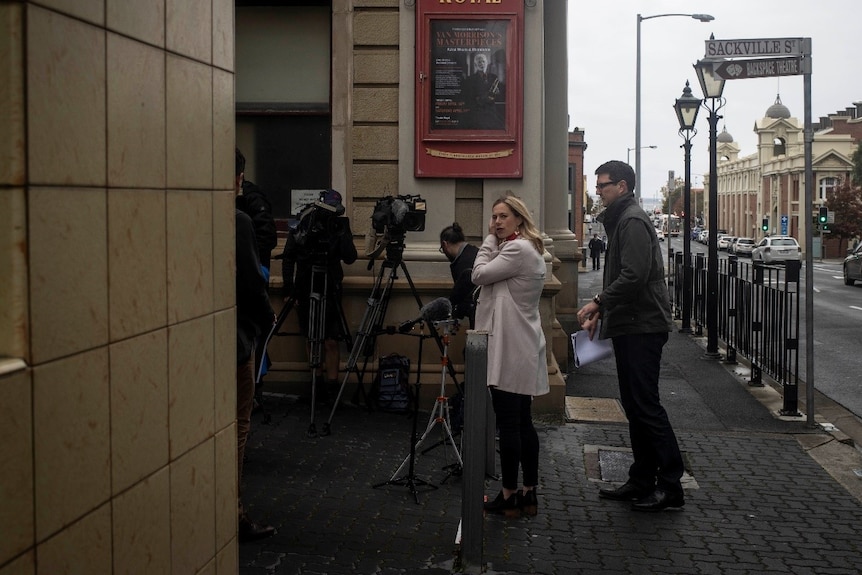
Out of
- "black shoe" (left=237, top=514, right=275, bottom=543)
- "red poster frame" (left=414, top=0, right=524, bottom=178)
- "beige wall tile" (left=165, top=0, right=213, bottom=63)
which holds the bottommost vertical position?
"black shoe" (left=237, top=514, right=275, bottom=543)

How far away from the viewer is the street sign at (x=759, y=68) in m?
9.14

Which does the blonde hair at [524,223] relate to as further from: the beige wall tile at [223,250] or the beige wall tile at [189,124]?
the beige wall tile at [189,124]

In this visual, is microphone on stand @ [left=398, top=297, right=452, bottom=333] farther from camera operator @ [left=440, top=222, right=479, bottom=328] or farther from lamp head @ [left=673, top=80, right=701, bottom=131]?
lamp head @ [left=673, top=80, right=701, bottom=131]

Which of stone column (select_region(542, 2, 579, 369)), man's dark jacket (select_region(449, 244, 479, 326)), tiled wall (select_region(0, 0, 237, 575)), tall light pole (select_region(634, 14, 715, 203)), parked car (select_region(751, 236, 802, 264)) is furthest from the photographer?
parked car (select_region(751, 236, 802, 264))

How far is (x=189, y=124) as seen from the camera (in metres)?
3.48

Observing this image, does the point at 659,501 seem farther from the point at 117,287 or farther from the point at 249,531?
the point at 117,287

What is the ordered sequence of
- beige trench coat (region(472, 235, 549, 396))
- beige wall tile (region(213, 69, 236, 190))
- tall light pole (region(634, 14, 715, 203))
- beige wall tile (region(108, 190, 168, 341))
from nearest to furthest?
beige wall tile (region(108, 190, 168, 341)), beige wall tile (region(213, 69, 236, 190)), beige trench coat (region(472, 235, 549, 396)), tall light pole (region(634, 14, 715, 203))

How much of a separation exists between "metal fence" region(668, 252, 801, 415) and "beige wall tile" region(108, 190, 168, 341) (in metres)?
7.82

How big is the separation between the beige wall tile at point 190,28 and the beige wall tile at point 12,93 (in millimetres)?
885

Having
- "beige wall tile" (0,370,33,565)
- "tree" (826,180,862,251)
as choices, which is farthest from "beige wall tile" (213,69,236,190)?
"tree" (826,180,862,251)

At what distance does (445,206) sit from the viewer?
9.98 m

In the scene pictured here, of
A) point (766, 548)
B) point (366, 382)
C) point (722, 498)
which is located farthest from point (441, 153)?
point (766, 548)

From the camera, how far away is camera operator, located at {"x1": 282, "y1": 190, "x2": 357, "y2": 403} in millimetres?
8938

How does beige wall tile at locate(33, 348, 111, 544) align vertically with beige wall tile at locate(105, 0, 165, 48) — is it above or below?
below
